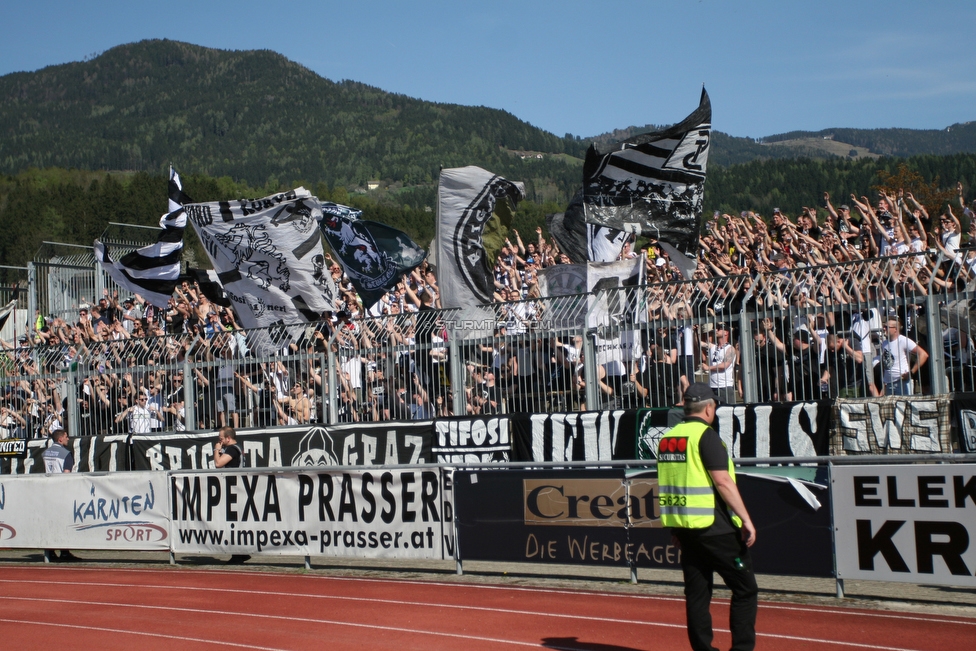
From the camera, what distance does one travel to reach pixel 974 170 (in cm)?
6038

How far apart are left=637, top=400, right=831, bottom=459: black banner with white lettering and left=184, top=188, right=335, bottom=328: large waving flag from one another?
18.8 ft

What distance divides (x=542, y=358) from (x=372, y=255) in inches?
109

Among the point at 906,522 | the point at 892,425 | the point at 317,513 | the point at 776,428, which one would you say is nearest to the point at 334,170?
the point at 317,513

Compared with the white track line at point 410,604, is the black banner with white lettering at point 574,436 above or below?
above

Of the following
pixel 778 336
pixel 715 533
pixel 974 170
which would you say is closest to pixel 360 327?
pixel 778 336

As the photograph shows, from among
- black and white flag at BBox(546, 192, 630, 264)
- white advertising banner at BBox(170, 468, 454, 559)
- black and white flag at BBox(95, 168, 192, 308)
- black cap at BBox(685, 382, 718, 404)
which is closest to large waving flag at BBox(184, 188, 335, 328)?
black and white flag at BBox(95, 168, 192, 308)

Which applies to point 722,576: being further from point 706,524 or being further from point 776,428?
point 776,428

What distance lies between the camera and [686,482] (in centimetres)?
672

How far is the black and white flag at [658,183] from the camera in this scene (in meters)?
12.0

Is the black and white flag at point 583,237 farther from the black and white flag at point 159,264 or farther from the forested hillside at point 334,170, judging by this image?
the forested hillside at point 334,170

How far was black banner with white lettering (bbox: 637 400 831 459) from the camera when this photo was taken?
12.0 meters

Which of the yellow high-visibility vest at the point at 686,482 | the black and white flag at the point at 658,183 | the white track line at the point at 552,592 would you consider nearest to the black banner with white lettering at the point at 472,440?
the white track line at the point at 552,592

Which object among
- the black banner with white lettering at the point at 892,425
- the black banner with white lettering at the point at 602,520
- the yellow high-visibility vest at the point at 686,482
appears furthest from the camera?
the black banner with white lettering at the point at 892,425

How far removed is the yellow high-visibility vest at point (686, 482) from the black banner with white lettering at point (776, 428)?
5654mm
